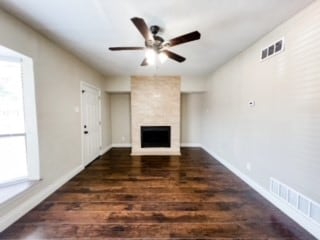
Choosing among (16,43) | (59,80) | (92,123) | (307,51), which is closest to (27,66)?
(16,43)

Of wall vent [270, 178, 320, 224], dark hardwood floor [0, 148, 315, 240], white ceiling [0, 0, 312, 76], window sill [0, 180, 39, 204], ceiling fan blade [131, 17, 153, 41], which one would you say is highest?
white ceiling [0, 0, 312, 76]

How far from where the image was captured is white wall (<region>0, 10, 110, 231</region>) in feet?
7.72

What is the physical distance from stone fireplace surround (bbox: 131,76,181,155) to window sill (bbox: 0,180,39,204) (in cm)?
351

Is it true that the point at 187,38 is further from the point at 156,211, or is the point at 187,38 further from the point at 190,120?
the point at 190,120

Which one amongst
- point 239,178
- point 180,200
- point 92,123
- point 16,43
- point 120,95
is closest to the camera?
point 16,43

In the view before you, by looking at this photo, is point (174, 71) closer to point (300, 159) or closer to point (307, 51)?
point (307, 51)

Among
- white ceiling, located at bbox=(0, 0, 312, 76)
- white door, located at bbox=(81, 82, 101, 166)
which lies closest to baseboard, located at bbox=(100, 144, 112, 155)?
white door, located at bbox=(81, 82, 101, 166)

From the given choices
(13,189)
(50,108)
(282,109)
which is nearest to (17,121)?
(50,108)

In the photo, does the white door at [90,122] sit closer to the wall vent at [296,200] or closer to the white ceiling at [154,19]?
the white ceiling at [154,19]

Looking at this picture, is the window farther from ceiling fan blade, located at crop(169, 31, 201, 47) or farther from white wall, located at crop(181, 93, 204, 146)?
white wall, located at crop(181, 93, 204, 146)

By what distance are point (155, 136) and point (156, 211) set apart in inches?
146

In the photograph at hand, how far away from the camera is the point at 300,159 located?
7.55 feet

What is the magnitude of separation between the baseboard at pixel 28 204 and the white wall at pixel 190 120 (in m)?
4.60

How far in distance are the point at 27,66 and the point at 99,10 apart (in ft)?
4.41
